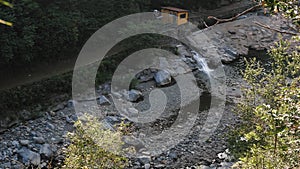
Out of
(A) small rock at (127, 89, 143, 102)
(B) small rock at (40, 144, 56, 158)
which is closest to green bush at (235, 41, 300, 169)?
(A) small rock at (127, 89, 143, 102)

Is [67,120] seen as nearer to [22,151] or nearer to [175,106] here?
[22,151]

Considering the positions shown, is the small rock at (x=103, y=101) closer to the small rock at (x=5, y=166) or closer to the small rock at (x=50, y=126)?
the small rock at (x=50, y=126)

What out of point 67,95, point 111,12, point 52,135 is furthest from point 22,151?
point 111,12

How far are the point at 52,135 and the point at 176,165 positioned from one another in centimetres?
364

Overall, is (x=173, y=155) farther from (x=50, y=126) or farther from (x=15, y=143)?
(x=15, y=143)

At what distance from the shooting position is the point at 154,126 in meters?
10.7

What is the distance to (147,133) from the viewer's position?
10.3 metres

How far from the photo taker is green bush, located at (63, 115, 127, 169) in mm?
5668

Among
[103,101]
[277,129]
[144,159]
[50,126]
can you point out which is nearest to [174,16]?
[103,101]

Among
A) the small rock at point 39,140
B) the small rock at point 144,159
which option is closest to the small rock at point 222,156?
the small rock at point 144,159

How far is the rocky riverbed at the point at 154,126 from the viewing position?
8844 mm

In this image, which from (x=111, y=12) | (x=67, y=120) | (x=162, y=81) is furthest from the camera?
(x=111, y=12)

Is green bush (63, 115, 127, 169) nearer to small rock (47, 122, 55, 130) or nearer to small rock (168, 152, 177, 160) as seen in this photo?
small rock (168, 152, 177, 160)

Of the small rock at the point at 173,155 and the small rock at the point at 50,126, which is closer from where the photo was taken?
the small rock at the point at 173,155
